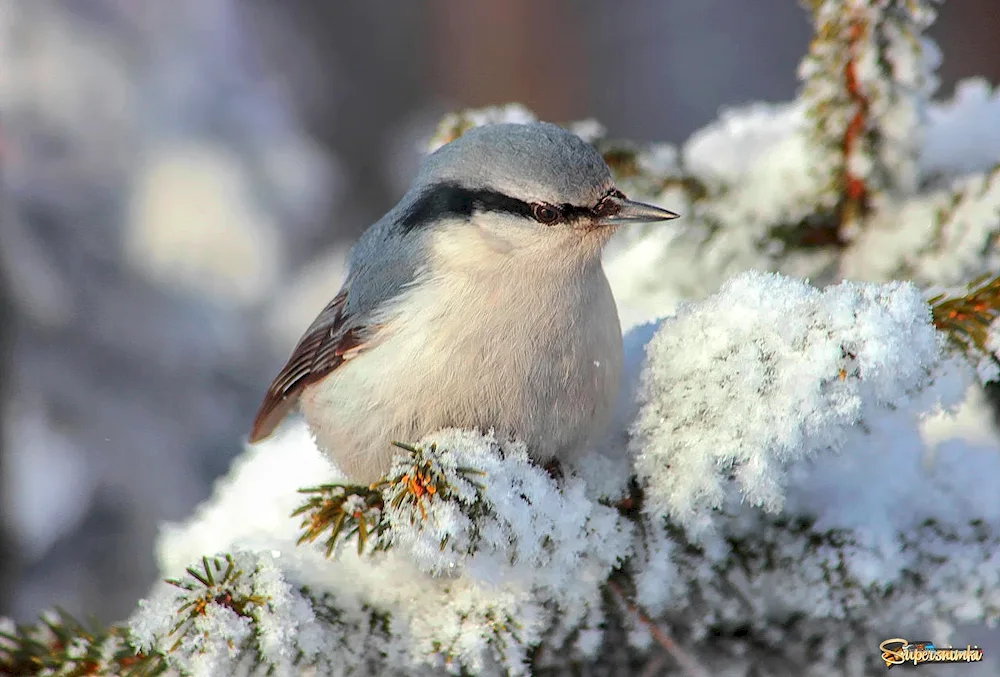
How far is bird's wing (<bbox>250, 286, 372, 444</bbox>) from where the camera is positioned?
161 centimetres

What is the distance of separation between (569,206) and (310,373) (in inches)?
24.1

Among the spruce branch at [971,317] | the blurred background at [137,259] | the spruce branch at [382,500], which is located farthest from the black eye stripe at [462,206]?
the blurred background at [137,259]

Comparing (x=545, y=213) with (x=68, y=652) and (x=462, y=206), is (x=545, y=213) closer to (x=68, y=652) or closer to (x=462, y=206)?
(x=462, y=206)

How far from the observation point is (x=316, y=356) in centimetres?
172

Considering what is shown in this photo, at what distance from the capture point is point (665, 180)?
197 cm

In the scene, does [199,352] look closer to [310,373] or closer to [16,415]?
[16,415]

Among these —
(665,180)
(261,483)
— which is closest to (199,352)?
(261,483)

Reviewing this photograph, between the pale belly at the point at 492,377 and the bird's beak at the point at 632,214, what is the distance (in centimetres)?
13

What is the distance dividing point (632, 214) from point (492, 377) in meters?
0.37

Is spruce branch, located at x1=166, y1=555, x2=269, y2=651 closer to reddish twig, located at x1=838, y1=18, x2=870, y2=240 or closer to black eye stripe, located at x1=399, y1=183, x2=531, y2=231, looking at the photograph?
black eye stripe, located at x1=399, y1=183, x2=531, y2=231

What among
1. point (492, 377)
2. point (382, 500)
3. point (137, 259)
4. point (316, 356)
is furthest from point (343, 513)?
point (137, 259)

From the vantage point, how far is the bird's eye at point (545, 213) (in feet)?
4.91

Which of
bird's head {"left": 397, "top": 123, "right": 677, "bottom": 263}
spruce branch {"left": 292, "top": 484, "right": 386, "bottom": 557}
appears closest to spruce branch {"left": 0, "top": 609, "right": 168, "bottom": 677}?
spruce branch {"left": 292, "top": 484, "right": 386, "bottom": 557}

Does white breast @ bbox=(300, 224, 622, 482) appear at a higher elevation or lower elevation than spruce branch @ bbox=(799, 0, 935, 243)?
lower
